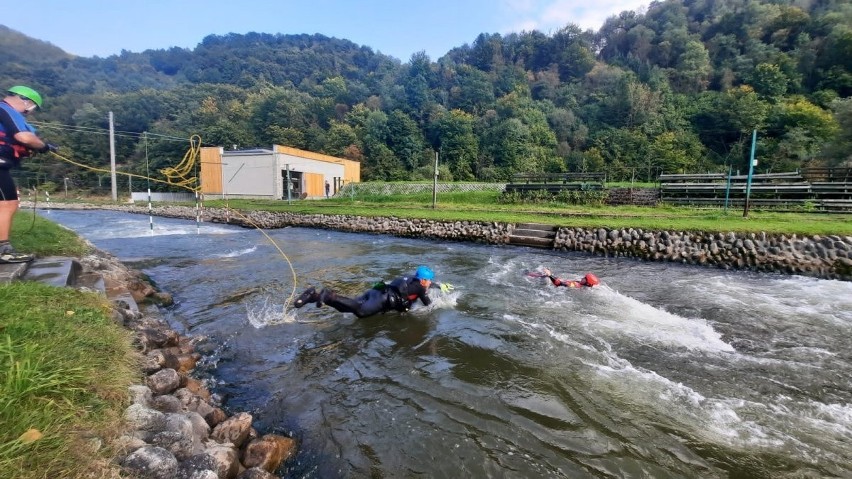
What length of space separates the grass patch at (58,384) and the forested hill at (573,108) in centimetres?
2772

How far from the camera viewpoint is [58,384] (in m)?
2.34

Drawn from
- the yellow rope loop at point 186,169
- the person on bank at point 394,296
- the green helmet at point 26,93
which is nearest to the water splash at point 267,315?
the person on bank at point 394,296

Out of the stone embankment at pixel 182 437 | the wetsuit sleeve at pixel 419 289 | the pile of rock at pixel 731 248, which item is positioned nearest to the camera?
the stone embankment at pixel 182 437

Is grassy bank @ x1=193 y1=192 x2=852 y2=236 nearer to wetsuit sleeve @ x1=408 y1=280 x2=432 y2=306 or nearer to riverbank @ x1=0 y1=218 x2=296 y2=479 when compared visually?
wetsuit sleeve @ x1=408 y1=280 x2=432 y2=306

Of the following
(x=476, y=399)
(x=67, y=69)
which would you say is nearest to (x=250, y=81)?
(x=67, y=69)

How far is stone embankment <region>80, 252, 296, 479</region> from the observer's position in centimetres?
221

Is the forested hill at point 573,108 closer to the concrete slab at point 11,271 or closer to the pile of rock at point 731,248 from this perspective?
the pile of rock at point 731,248

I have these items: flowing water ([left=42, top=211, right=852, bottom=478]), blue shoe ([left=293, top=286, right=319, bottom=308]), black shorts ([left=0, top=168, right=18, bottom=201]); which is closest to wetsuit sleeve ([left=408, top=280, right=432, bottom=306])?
flowing water ([left=42, top=211, right=852, bottom=478])

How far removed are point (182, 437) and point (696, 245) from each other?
13732mm

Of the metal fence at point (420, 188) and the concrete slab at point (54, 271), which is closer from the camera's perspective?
the concrete slab at point (54, 271)

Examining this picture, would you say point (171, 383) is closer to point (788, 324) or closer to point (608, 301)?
point (608, 301)

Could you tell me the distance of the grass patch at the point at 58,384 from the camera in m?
1.86

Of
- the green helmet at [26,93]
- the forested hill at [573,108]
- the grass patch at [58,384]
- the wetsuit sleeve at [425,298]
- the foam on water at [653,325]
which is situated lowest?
the foam on water at [653,325]

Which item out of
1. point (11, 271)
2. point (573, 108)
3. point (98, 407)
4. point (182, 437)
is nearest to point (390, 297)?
point (182, 437)
